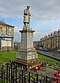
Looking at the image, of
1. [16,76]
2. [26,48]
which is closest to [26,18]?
[26,48]

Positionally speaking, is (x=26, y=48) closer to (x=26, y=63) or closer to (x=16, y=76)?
(x=26, y=63)

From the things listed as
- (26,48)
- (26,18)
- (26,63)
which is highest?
(26,18)

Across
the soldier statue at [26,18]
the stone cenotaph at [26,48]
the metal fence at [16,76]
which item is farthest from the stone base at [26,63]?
the metal fence at [16,76]

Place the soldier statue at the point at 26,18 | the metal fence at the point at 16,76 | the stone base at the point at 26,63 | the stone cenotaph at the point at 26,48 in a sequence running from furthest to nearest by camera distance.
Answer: the soldier statue at the point at 26,18
the stone cenotaph at the point at 26,48
the stone base at the point at 26,63
the metal fence at the point at 16,76

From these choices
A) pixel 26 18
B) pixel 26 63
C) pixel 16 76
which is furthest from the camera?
pixel 26 18

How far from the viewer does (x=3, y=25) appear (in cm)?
4359

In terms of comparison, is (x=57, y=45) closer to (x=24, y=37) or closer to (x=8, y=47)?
(x=8, y=47)

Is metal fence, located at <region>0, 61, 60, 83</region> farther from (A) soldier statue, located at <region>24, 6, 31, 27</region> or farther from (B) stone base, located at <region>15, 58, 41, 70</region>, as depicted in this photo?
(A) soldier statue, located at <region>24, 6, 31, 27</region>

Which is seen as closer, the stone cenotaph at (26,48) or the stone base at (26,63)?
the stone base at (26,63)

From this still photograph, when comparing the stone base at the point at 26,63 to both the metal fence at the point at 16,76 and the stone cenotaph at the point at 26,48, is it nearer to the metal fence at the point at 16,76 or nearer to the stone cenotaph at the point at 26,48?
the stone cenotaph at the point at 26,48

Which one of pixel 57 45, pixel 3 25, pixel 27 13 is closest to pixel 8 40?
pixel 3 25

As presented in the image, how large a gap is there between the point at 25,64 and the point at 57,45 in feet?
230

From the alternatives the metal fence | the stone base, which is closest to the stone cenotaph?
the stone base

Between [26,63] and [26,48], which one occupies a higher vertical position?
[26,48]
